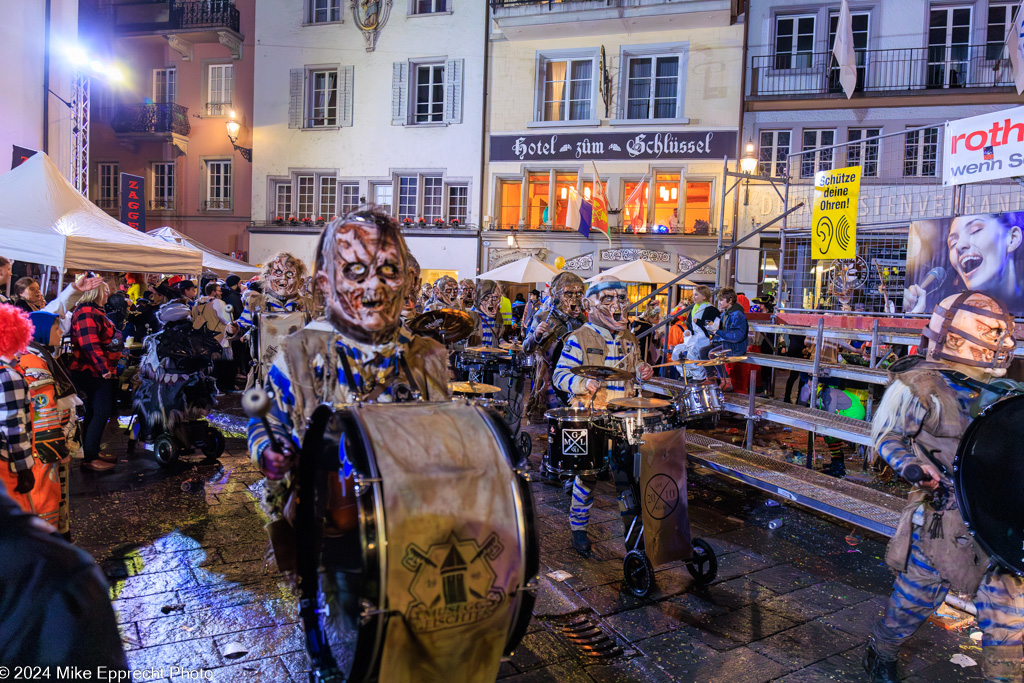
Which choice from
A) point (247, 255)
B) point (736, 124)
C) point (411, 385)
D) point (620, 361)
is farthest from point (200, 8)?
point (411, 385)

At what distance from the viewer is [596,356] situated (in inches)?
206

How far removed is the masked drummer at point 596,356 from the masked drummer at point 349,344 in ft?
8.53

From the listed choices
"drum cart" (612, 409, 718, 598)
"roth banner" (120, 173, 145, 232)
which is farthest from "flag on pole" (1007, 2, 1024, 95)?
"roth banner" (120, 173, 145, 232)

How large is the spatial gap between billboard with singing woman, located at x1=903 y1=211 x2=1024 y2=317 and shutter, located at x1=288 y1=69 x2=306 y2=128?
65.1ft

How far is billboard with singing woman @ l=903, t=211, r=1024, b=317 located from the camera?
6.98 m

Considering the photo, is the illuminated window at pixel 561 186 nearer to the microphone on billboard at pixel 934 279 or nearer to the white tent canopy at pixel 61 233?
the white tent canopy at pixel 61 233

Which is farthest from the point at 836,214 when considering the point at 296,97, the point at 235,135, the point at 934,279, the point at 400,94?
the point at 235,135

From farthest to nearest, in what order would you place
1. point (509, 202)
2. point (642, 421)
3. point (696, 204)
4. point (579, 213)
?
1. point (509, 202)
2. point (696, 204)
3. point (579, 213)
4. point (642, 421)

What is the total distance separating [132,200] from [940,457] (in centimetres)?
1513

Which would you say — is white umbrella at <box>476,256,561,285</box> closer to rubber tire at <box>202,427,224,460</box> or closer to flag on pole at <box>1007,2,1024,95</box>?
rubber tire at <box>202,427,224,460</box>

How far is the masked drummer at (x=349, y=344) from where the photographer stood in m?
2.48

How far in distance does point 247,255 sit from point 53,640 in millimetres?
24299

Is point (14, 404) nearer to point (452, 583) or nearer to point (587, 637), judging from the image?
point (452, 583)

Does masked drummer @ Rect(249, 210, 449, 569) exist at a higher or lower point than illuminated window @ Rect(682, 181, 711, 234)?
lower
